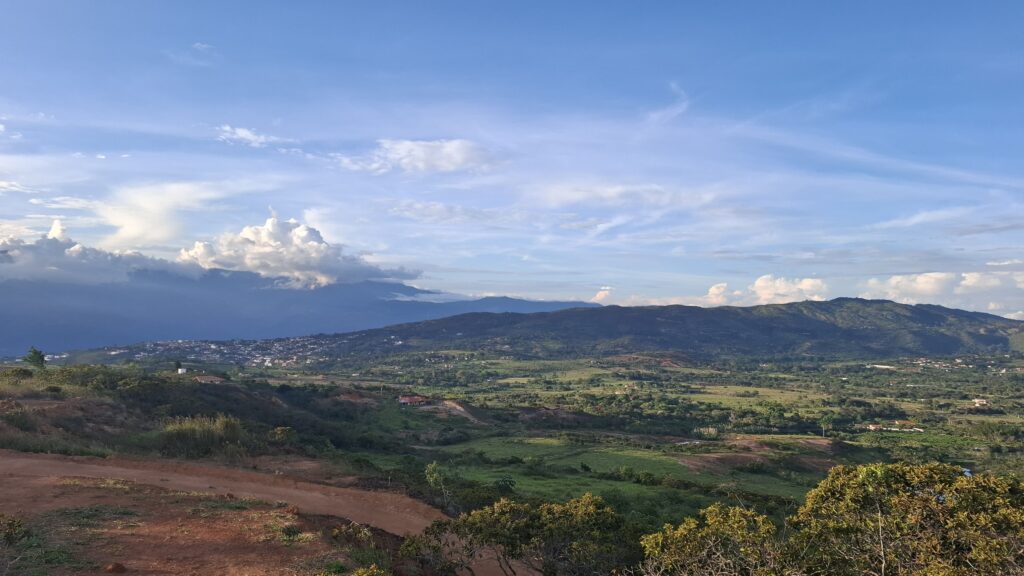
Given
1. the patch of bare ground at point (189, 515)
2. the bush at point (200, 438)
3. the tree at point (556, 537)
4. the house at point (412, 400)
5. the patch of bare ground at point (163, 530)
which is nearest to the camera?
the tree at point (556, 537)

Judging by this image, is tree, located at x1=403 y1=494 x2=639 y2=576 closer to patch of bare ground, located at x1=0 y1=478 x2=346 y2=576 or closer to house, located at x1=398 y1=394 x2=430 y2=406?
patch of bare ground, located at x1=0 y1=478 x2=346 y2=576

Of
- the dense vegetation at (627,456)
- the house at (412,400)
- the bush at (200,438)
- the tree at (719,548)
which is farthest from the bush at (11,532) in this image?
the house at (412,400)

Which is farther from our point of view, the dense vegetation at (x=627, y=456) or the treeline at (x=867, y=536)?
the dense vegetation at (x=627, y=456)

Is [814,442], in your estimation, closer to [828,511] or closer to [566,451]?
[566,451]

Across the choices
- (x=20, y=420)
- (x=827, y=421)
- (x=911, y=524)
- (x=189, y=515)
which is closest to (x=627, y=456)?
(x=189, y=515)

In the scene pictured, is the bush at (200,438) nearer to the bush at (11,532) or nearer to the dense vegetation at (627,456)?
the dense vegetation at (627,456)

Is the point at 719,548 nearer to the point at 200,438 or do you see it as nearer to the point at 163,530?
the point at 163,530

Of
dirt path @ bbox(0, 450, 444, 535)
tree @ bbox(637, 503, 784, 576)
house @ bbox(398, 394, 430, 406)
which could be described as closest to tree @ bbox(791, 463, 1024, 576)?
tree @ bbox(637, 503, 784, 576)

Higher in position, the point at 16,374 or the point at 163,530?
the point at 16,374
